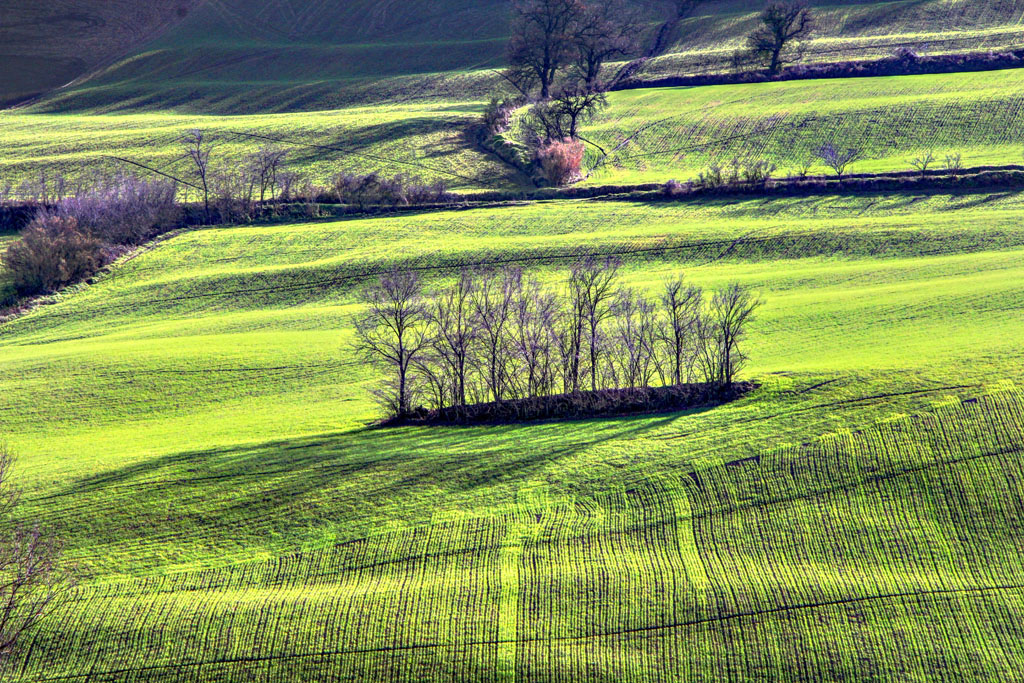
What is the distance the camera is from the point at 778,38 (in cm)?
10581

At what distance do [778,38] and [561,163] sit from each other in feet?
132

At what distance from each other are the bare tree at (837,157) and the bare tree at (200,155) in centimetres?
5638

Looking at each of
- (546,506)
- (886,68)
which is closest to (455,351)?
(546,506)

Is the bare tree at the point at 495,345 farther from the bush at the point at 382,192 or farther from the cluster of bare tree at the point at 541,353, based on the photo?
the bush at the point at 382,192

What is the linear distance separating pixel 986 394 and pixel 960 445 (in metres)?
4.38

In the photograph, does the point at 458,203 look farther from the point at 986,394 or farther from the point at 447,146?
the point at 986,394

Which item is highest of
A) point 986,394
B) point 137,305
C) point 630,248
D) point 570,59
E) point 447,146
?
point 570,59

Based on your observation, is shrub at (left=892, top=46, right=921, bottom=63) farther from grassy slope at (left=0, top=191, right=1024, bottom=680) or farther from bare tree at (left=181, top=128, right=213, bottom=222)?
bare tree at (left=181, top=128, right=213, bottom=222)

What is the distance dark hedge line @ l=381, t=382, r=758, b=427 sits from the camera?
151 ft

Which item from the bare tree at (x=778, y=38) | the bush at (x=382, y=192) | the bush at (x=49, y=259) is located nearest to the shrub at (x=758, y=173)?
the bush at (x=382, y=192)

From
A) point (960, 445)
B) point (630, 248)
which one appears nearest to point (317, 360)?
point (630, 248)

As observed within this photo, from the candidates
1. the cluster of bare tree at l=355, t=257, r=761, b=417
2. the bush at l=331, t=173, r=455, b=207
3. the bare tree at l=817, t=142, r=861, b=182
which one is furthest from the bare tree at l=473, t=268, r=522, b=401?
the bare tree at l=817, t=142, r=861, b=182

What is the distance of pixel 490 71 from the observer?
119 meters

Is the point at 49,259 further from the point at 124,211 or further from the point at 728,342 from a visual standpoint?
the point at 728,342
